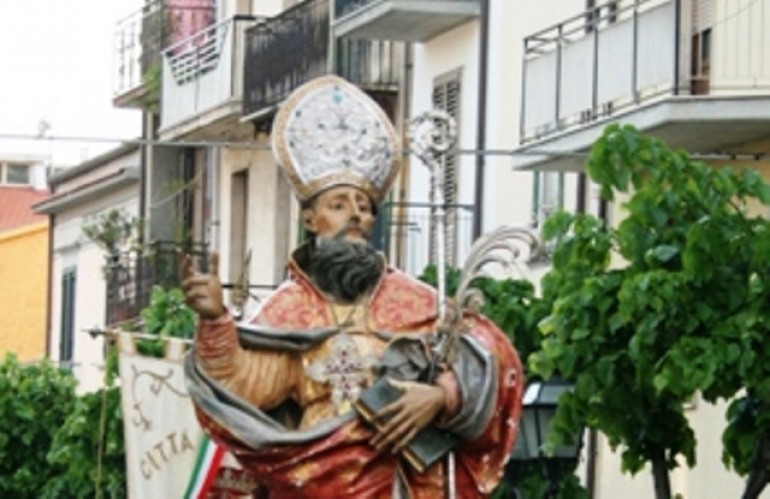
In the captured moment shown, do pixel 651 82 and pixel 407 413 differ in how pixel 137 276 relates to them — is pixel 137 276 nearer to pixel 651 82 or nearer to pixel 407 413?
pixel 651 82

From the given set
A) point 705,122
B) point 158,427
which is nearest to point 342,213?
point 158,427

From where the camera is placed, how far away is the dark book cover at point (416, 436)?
14047 mm

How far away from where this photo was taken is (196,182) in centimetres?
5059

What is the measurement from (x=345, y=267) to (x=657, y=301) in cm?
814

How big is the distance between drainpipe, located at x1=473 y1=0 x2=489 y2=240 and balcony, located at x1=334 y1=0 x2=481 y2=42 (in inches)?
13.5

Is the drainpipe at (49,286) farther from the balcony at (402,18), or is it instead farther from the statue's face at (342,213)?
the statue's face at (342,213)

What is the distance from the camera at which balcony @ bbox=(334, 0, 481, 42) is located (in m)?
38.8

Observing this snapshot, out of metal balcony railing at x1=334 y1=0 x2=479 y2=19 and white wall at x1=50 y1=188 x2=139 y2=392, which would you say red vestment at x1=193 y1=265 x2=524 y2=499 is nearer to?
metal balcony railing at x1=334 y1=0 x2=479 y2=19

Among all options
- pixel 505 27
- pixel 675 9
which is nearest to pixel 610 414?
pixel 675 9

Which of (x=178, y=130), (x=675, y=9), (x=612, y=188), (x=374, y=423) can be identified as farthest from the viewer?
(x=178, y=130)

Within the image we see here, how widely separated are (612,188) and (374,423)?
859 cm

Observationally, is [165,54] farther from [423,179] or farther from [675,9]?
[675,9]

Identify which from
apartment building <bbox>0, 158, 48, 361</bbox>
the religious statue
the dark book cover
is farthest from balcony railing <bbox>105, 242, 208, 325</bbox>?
the dark book cover

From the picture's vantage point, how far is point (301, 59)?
43.0 m
